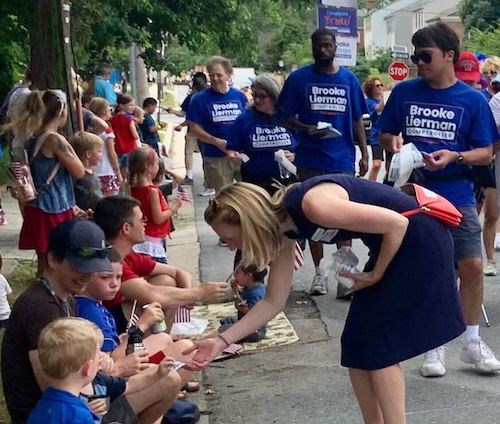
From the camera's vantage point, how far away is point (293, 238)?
421 centimetres

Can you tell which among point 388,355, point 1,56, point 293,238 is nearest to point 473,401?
point 388,355

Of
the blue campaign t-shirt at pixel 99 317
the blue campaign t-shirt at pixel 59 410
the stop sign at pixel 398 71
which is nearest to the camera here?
the blue campaign t-shirt at pixel 59 410

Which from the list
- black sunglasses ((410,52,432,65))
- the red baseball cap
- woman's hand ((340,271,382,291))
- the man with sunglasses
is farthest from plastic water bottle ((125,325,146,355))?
the red baseball cap

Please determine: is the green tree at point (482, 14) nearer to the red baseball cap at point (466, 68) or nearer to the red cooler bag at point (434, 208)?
the red baseball cap at point (466, 68)

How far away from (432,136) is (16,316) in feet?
9.71

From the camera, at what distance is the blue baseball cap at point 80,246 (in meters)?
4.07

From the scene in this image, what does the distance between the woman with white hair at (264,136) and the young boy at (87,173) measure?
1.17 meters

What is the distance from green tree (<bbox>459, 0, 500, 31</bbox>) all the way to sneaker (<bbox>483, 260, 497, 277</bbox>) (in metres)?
48.3

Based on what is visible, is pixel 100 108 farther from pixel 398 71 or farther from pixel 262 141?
pixel 398 71

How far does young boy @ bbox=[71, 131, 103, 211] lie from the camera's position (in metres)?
7.86

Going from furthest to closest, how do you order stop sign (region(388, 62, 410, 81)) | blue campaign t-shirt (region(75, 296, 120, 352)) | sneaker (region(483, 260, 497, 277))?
stop sign (region(388, 62, 410, 81)), sneaker (region(483, 260, 497, 277)), blue campaign t-shirt (region(75, 296, 120, 352))

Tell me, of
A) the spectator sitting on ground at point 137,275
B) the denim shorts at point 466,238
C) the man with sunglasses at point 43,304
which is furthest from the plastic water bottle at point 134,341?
the denim shorts at point 466,238

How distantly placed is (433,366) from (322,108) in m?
2.63

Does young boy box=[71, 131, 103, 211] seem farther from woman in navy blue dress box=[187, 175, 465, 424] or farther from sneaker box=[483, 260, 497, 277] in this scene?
woman in navy blue dress box=[187, 175, 465, 424]
